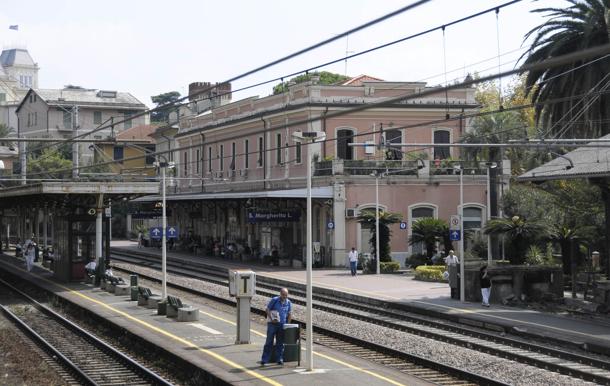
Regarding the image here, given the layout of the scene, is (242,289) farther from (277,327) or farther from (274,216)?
(274,216)

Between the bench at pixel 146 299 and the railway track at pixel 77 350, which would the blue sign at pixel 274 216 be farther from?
the bench at pixel 146 299

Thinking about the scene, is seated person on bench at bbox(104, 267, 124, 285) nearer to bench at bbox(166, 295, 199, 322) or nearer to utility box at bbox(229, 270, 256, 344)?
bench at bbox(166, 295, 199, 322)

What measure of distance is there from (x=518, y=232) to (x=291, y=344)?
55.1ft

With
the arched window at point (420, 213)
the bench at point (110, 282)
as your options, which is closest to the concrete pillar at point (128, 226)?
the arched window at point (420, 213)

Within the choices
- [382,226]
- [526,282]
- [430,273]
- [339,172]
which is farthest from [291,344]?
[339,172]

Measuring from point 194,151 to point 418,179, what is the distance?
86.7 feet

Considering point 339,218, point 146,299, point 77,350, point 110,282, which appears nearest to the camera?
point 77,350

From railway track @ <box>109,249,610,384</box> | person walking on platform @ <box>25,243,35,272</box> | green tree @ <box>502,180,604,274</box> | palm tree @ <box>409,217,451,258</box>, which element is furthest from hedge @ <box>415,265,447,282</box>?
person walking on platform @ <box>25,243,35,272</box>

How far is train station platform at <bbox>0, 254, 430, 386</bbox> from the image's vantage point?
615 inches

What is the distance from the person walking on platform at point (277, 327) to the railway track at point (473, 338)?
5421mm

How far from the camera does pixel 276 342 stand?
1683cm

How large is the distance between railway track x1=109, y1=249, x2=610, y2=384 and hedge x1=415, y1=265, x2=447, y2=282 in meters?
5.72

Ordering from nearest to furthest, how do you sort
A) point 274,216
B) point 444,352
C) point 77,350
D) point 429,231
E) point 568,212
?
point 444,352
point 77,350
point 568,212
point 429,231
point 274,216

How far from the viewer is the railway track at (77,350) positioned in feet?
57.6
